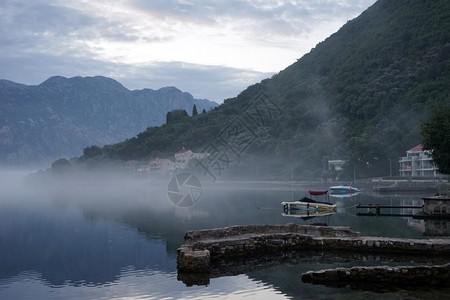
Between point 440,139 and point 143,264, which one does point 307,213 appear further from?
point 143,264

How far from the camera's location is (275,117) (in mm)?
174250

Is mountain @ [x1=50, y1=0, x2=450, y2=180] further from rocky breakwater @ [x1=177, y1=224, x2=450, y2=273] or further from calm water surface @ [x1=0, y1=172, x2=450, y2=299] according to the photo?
rocky breakwater @ [x1=177, y1=224, x2=450, y2=273]

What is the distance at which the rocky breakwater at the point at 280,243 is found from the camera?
82.1 feet

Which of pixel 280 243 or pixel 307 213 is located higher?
pixel 280 243

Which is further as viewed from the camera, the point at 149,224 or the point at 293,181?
the point at 293,181

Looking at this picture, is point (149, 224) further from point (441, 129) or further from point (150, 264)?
point (441, 129)

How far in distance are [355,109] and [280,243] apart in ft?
411

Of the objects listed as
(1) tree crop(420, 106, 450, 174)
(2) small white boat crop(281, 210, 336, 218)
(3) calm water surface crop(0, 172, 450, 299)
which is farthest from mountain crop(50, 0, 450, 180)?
(3) calm water surface crop(0, 172, 450, 299)

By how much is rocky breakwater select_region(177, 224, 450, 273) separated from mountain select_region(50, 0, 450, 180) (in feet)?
284

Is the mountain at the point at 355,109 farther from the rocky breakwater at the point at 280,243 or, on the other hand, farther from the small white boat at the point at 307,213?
the rocky breakwater at the point at 280,243

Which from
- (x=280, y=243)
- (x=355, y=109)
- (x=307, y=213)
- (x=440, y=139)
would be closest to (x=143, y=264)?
(x=280, y=243)

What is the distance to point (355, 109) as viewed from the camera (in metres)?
146

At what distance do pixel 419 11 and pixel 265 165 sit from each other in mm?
80632

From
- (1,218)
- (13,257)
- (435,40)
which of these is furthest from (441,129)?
(435,40)
